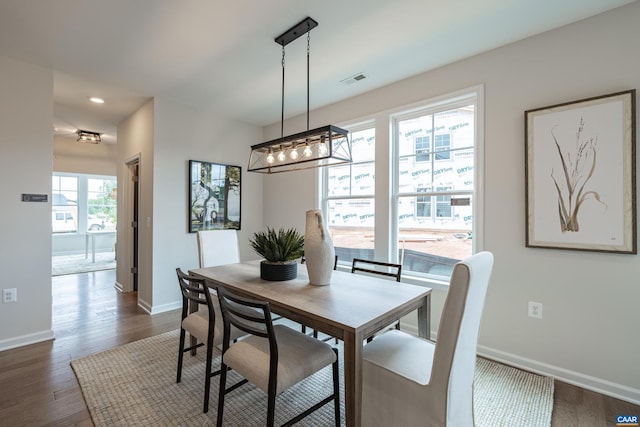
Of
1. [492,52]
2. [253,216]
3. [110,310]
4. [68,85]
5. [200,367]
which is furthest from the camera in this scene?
[253,216]

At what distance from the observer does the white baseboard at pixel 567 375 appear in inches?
78.4

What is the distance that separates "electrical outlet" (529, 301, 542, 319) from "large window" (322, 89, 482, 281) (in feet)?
2.03

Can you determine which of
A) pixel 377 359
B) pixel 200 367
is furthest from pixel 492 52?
pixel 200 367

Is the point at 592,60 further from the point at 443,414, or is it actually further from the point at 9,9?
the point at 9,9

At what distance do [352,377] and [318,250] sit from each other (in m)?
0.84

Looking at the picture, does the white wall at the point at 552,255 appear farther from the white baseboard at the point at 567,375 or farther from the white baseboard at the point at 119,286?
the white baseboard at the point at 119,286

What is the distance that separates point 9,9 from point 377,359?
3395 millimetres

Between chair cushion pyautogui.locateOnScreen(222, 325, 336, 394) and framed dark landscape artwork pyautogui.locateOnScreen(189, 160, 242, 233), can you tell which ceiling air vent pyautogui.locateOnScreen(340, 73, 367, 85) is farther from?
chair cushion pyautogui.locateOnScreen(222, 325, 336, 394)

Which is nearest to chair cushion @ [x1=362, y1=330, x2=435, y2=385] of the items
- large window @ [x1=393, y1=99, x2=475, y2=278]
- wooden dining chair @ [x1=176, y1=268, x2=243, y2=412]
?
wooden dining chair @ [x1=176, y1=268, x2=243, y2=412]

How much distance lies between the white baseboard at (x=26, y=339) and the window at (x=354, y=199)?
3.26m

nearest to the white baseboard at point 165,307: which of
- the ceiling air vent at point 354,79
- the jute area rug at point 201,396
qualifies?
the jute area rug at point 201,396

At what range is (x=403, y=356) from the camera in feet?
5.07

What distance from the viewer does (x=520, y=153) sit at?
7.95 ft

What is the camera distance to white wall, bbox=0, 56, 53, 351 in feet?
9.06
